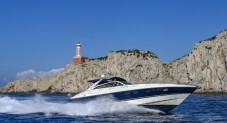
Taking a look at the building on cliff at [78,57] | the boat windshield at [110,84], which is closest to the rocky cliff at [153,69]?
the building on cliff at [78,57]

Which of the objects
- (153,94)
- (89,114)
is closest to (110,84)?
(89,114)

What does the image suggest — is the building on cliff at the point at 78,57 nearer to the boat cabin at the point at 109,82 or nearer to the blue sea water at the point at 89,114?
the blue sea water at the point at 89,114

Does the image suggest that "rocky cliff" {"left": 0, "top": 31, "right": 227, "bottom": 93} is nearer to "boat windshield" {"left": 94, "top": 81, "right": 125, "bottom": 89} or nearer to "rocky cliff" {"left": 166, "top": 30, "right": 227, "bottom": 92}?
"rocky cliff" {"left": 166, "top": 30, "right": 227, "bottom": 92}

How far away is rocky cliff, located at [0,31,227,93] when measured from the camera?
13175cm

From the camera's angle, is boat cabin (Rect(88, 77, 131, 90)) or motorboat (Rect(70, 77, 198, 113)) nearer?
motorboat (Rect(70, 77, 198, 113))

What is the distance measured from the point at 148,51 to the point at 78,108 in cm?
12321

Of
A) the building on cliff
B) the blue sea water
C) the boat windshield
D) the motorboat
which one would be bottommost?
the blue sea water

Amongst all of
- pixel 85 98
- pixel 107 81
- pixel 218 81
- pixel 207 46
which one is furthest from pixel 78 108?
pixel 207 46

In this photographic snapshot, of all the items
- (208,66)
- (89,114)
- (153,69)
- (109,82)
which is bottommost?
(89,114)

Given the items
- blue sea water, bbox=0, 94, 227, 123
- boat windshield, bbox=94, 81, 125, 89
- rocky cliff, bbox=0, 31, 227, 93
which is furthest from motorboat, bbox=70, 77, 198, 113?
rocky cliff, bbox=0, 31, 227, 93

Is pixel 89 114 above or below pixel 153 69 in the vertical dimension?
below

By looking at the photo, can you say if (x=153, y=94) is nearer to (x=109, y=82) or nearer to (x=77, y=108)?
(x=109, y=82)

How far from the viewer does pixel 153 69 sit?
148375mm

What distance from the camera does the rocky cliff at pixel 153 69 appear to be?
132 metres
